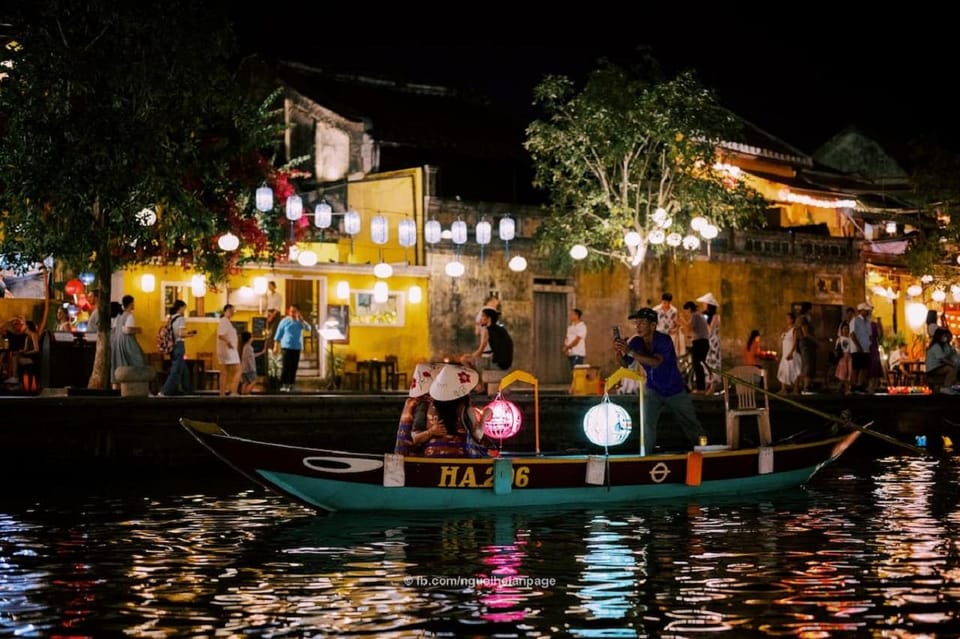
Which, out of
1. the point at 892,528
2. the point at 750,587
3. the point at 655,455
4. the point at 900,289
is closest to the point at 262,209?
the point at 655,455

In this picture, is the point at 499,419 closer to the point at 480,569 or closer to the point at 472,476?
the point at 472,476

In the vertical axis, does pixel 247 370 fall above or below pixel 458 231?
below

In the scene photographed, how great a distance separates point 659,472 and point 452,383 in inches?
119

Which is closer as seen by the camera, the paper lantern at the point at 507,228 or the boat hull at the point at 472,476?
the boat hull at the point at 472,476

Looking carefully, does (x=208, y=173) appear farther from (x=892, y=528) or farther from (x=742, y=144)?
(x=742, y=144)

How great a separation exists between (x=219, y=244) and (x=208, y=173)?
65.5 inches

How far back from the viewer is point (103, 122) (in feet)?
66.7

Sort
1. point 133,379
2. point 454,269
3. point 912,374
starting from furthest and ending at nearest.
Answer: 1. point 912,374
2. point 454,269
3. point 133,379

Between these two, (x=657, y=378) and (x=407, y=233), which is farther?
(x=407, y=233)

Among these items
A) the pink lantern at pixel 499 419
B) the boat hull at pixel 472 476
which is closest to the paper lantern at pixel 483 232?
the boat hull at pixel 472 476

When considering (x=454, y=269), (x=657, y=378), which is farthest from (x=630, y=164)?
(x=657, y=378)

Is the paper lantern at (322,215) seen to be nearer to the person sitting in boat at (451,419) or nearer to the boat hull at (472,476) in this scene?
the boat hull at (472,476)

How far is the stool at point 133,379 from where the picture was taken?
19.0 metres

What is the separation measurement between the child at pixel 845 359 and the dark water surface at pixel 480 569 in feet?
34.1
